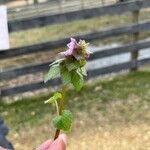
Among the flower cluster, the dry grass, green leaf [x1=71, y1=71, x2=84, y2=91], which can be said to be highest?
the flower cluster

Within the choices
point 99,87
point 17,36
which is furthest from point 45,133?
point 17,36

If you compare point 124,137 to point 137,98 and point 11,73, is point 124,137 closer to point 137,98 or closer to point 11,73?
point 137,98

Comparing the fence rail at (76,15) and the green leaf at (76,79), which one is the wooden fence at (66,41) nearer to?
the fence rail at (76,15)

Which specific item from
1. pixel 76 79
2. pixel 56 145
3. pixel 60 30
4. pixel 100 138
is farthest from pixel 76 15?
pixel 60 30

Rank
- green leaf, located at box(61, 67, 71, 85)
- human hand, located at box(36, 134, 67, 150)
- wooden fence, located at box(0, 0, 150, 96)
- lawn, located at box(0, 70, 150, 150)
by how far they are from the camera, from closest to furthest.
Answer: green leaf, located at box(61, 67, 71, 85), human hand, located at box(36, 134, 67, 150), lawn, located at box(0, 70, 150, 150), wooden fence, located at box(0, 0, 150, 96)

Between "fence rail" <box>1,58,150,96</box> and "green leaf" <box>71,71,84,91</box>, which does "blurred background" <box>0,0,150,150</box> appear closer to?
"fence rail" <box>1,58,150,96</box>

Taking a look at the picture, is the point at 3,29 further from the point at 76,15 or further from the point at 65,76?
the point at 65,76

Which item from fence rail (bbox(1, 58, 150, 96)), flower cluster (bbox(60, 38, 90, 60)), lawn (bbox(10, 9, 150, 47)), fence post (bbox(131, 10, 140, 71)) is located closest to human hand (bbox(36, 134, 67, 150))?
flower cluster (bbox(60, 38, 90, 60))

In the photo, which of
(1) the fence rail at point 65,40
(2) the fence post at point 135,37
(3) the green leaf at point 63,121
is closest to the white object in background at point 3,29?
(1) the fence rail at point 65,40
